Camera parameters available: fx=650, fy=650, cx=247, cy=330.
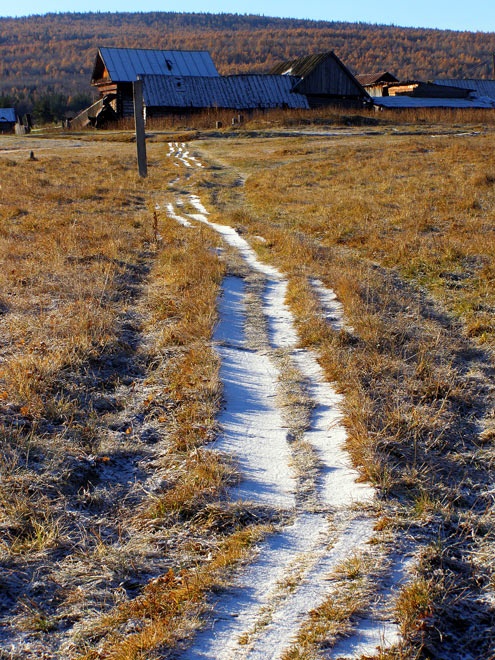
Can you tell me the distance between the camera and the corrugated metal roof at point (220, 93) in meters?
43.6

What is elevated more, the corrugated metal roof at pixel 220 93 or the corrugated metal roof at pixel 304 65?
the corrugated metal roof at pixel 304 65

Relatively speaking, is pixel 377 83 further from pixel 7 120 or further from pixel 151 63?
pixel 7 120

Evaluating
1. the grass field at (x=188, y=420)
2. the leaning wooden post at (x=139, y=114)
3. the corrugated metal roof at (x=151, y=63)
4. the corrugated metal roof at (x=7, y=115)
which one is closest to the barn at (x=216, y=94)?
Answer: the corrugated metal roof at (x=151, y=63)

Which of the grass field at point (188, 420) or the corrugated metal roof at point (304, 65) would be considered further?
the corrugated metal roof at point (304, 65)

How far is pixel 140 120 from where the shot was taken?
17.4 m

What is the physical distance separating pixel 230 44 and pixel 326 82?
341ft

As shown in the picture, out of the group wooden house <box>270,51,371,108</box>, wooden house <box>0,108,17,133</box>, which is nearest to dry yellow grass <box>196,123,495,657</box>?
wooden house <box>270,51,371,108</box>

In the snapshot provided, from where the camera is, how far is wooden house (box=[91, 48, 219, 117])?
46.4 m

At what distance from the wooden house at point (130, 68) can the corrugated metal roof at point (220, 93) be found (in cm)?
221

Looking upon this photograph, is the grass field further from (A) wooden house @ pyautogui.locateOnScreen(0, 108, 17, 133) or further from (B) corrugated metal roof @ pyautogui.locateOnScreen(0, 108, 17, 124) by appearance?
(B) corrugated metal roof @ pyautogui.locateOnScreen(0, 108, 17, 124)

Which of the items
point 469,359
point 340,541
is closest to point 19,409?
point 340,541

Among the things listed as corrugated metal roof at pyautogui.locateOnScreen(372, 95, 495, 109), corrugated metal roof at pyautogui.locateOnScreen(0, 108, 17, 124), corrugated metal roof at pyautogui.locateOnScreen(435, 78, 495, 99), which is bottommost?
corrugated metal roof at pyautogui.locateOnScreen(372, 95, 495, 109)

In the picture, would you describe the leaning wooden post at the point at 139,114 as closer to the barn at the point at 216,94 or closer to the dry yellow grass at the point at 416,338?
the dry yellow grass at the point at 416,338

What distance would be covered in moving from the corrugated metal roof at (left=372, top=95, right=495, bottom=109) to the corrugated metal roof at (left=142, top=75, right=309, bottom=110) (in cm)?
717
